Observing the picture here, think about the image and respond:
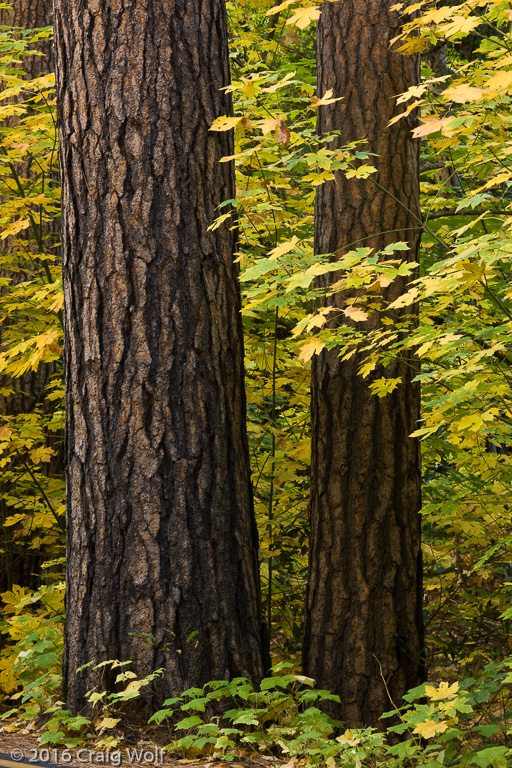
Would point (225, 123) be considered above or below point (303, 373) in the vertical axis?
above

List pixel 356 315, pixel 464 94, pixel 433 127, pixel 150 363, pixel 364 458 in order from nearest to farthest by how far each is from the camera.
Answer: pixel 464 94, pixel 433 127, pixel 356 315, pixel 150 363, pixel 364 458

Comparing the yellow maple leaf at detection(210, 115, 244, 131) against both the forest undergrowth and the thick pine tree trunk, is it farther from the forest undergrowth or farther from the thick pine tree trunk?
the thick pine tree trunk

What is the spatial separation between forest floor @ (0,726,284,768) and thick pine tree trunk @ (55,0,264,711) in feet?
0.85

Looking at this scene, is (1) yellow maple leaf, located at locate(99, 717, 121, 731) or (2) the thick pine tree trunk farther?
(2) the thick pine tree trunk

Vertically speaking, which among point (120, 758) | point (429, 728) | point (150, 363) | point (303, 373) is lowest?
point (120, 758)

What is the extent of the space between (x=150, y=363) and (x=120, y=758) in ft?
4.92

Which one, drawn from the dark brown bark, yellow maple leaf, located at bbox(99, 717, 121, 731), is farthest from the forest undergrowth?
the dark brown bark

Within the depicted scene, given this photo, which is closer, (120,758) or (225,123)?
(120,758)

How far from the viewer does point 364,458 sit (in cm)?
383

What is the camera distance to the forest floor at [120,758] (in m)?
2.45

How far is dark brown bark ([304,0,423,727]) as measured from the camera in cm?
373

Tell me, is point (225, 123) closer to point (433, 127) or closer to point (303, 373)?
point (433, 127)

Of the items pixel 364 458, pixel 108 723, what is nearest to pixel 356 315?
pixel 364 458

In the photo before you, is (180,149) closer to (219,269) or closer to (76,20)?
(219,269)
